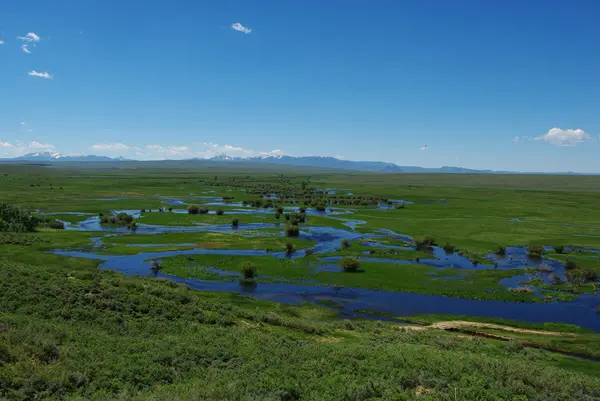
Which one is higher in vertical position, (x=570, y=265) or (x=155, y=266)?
(x=570, y=265)

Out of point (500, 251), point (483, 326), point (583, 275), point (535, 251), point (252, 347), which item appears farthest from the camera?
point (500, 251)

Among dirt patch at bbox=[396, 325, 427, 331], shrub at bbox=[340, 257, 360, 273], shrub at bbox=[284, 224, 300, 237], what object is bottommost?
dirt patch at bbox=[396, 325, 427, 331]

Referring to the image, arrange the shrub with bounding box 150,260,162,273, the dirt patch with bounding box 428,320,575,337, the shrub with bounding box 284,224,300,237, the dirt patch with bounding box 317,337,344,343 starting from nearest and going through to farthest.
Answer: the dirt patch with bounding box 317,337,344,343, the dirt patch with bounding box 428,320,575,337, the shrub with bounding box 150,260,162,273, the shrub with bounding box 284,224,300,237

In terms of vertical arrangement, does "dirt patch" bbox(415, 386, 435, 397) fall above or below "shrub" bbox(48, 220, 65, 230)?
above

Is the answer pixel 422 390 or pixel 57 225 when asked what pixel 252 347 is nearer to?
pixel 422 390

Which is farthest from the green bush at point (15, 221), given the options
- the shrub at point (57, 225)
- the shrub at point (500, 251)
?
the shrub at point (500, 251)

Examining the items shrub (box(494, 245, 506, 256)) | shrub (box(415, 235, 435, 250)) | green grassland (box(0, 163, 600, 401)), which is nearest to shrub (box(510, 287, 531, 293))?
green grassland (box(0, 163, 600, 401))

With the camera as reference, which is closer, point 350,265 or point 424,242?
point 350,265

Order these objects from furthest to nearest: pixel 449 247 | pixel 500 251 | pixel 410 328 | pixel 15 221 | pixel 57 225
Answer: pixel 57 225
pixel 15 221
pixel 449 247
pixel 500 251
pixel 410 328

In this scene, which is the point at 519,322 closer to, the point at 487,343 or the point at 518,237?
the point at 487,343

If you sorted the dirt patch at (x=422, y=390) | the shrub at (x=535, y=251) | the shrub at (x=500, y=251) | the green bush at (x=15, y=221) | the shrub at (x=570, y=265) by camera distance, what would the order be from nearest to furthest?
the dirt patch at (x=422, y=390) < the shrub at (x=570, y=265) < the shrub at (x=535, y=251) < the shrub at (x=500, y=251) < the green bush at (x=15, y=221)

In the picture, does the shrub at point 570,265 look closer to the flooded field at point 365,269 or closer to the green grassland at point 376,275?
the flooded field at point 365,269

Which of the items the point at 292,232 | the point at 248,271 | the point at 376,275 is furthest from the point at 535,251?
the point at 248,271

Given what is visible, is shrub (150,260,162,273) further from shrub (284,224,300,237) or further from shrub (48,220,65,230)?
shrub (48,220,65,230)
